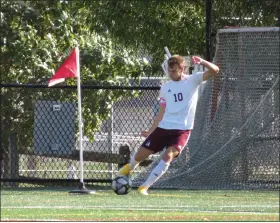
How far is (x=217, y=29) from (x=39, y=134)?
3274 millimetres

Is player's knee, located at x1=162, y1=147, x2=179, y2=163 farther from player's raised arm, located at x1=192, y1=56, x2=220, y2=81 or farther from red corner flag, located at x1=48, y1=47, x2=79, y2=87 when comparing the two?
red corner flag, located at x1=48, y1=47, x2=79, y2=87

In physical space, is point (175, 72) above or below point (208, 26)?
below

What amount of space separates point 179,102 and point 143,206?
1.60 metres

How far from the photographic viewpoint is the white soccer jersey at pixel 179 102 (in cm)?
1284


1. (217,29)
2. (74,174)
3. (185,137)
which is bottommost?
(74,174)

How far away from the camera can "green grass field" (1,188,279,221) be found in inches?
486

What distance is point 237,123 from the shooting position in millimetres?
16469

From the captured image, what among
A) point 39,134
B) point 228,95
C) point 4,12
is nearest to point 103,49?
point 4,12

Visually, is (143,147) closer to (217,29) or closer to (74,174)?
(217,29)

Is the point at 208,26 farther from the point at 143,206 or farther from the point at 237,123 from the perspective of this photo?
the point at 143,206

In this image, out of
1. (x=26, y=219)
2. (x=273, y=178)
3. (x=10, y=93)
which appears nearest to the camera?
(x=26, y=219)

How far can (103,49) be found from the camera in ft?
69.7

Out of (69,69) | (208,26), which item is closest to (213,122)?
(208,26)

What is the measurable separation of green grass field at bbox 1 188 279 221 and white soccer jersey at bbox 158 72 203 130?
1.01 metres
